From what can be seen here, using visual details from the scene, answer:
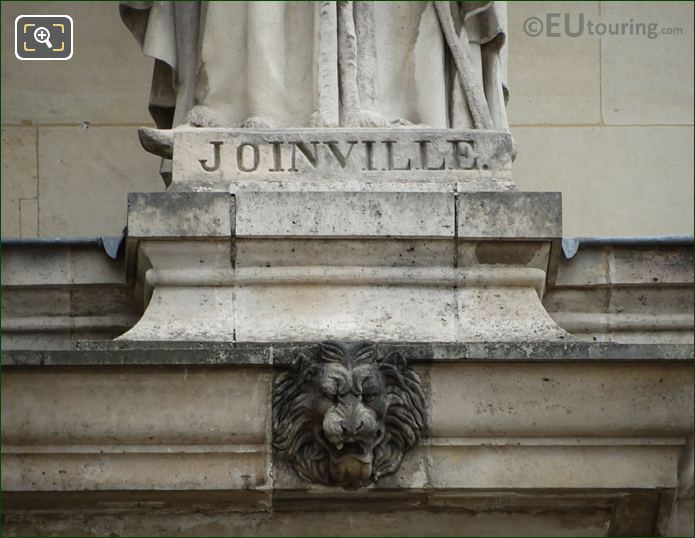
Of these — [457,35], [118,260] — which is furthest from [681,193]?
[118,260]

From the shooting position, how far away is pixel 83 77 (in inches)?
519

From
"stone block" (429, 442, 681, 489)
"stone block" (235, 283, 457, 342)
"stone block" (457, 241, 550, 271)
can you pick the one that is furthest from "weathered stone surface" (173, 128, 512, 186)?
"stone block" (429, 442, 681, 489)

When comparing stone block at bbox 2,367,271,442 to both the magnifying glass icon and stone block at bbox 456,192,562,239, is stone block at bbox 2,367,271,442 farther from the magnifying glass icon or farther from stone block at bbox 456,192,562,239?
the magnifying glass icon

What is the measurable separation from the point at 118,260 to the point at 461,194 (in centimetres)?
129

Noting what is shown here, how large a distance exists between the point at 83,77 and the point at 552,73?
1987 mm

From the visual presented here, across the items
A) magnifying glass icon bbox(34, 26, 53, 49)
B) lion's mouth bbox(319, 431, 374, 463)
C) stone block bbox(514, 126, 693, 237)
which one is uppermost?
magnifying glass icon bbox(34, 26, 53, 49)

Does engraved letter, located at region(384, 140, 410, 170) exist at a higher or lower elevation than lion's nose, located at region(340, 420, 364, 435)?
higher

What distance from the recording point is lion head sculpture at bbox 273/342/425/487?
34.4ft

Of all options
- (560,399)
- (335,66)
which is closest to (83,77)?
(335,66)

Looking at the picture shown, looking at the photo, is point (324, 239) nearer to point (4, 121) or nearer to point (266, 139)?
point (266, 139)

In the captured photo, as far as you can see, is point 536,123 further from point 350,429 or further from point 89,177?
point 350,429

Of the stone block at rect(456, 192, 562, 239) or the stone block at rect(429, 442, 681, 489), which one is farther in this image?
the stone block at rect(456, 192, 562, 239)

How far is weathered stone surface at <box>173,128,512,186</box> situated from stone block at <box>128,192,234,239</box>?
0.16 metres

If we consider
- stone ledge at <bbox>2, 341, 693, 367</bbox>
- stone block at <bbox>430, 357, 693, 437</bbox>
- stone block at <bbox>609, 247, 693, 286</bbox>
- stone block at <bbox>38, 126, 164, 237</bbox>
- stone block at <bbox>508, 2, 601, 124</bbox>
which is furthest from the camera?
stone block at <bbox>508, 2, 601, 124</bbox>
